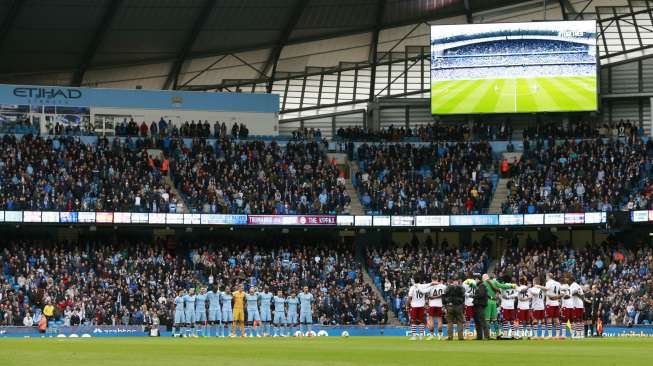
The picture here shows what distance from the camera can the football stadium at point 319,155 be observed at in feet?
189

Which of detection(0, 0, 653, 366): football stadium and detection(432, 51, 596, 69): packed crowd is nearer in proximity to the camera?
detection(0, 0, 653, 366): football stadium

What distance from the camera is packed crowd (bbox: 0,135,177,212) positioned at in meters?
60.3

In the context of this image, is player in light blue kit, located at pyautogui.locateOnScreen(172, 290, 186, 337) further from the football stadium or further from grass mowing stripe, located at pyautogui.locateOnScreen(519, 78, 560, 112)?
grass mowing stripe, located at pyautogui.locateOnScreen(519, 78, 560, 112)

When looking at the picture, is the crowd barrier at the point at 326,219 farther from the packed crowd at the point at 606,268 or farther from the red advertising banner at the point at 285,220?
the packed crowd at the point at 606,268

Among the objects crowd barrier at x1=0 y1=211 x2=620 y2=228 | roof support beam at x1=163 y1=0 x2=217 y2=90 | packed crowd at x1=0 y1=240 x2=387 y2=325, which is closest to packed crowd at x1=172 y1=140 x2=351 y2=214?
crowd barrier at x1=0 y1=211 x2=620 y2=228

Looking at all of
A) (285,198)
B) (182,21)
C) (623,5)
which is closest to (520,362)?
(285,198)

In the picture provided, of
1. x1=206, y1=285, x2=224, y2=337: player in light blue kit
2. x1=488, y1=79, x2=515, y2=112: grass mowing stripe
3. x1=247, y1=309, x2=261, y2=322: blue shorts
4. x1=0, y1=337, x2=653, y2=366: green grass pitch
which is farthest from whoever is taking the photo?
x1=488, y1=79, x2=515, y2=112: grass mowing stripe

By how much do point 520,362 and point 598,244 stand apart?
4572cm

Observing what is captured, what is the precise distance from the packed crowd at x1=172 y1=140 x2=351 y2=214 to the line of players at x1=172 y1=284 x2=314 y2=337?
616 inches

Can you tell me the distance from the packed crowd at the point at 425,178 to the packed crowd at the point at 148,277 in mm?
4292

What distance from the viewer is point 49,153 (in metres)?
64.2

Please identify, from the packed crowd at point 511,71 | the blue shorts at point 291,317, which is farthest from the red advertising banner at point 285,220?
the blue shorts at point 291,317

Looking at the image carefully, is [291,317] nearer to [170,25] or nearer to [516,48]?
[170,25]

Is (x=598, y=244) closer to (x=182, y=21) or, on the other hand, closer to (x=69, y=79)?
(x=182, y=21)
